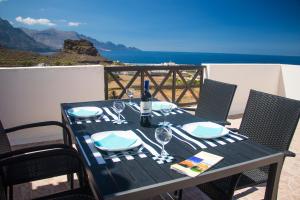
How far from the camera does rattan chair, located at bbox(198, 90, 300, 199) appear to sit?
67.9 inches

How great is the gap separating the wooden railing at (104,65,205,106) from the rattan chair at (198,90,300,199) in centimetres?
236

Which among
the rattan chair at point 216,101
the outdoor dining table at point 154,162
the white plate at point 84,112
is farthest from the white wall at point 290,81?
the white plate at point 84,112

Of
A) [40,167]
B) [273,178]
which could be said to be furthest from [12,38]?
[273,178]

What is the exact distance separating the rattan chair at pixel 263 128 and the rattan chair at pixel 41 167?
0.85 metres

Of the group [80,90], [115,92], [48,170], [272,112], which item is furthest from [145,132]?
[115,92]

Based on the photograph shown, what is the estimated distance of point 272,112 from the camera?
1.92 m

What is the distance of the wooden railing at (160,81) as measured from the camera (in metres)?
4.23

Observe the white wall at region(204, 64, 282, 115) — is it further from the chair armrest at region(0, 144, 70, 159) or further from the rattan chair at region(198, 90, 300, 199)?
the chair armrest at region(0, 144, 70, 159)

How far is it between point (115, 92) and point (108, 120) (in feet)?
7.53

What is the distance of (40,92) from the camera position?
11.8ft

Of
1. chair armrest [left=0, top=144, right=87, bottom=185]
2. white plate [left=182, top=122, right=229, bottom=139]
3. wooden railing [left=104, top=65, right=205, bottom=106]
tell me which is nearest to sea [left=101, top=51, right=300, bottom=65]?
wooden railing [left=104, top=65, right=205, bottom=106]

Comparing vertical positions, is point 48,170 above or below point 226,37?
below

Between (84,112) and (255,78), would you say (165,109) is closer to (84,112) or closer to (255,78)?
(84,112)

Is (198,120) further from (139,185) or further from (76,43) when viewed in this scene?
(76,43)
